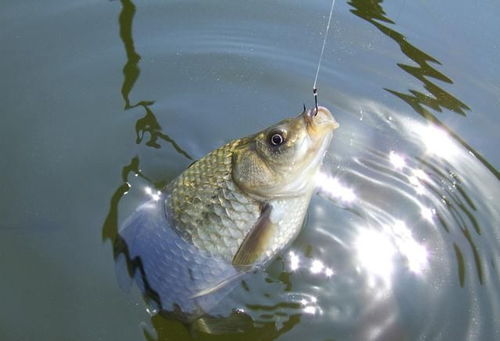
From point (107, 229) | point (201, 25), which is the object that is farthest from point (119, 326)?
point (201, 25)

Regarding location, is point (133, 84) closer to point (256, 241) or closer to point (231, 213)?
point (231, 213)

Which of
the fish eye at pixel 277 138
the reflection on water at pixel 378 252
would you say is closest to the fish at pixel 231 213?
the fish eye at pixel 277 138

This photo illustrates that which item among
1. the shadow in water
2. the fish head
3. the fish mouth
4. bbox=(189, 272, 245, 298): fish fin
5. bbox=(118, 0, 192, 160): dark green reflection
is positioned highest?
the fish mouth

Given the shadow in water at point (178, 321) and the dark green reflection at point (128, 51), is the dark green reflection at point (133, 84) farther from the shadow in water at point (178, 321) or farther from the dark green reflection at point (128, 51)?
the shadow in water at point (178, 321)

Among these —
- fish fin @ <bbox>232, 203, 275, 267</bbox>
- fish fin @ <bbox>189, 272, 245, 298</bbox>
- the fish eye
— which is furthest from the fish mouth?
fish fin @ <bbox>189, 272, 245, 298</bbox>

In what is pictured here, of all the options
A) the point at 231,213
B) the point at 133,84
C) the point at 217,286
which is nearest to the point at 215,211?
the point at 231,213

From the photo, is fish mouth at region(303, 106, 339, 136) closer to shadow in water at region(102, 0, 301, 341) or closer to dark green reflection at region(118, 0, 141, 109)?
shadow in water at region(102, 0, 301, 341)
